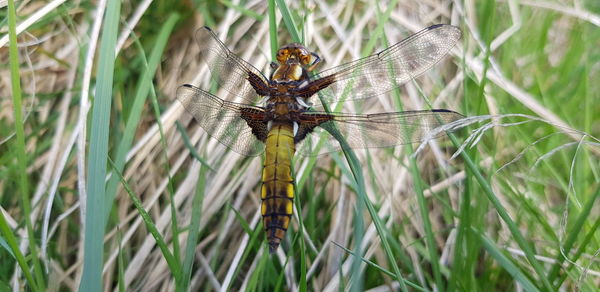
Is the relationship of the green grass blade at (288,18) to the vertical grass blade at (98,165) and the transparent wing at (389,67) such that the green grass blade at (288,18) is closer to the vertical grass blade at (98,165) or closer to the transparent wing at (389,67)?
the transparent wing at (389,67)

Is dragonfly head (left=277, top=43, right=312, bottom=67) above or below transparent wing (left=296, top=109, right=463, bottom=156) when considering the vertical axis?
above

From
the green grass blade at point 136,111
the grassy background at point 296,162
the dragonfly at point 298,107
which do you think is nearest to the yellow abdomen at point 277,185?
the dragonfly at point 298,107

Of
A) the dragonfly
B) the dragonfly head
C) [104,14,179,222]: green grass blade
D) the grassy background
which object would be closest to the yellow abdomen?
the dragonfly

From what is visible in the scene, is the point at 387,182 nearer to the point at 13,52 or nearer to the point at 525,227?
the point at 525,227

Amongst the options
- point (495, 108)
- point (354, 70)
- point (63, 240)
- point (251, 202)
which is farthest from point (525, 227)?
point (63, 240)

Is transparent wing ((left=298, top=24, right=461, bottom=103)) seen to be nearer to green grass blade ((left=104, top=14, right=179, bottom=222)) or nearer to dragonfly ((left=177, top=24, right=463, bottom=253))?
dragonfly ((left=177, top=24, right=463, bottom=253))

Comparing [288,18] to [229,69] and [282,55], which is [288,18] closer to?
[282,55]
